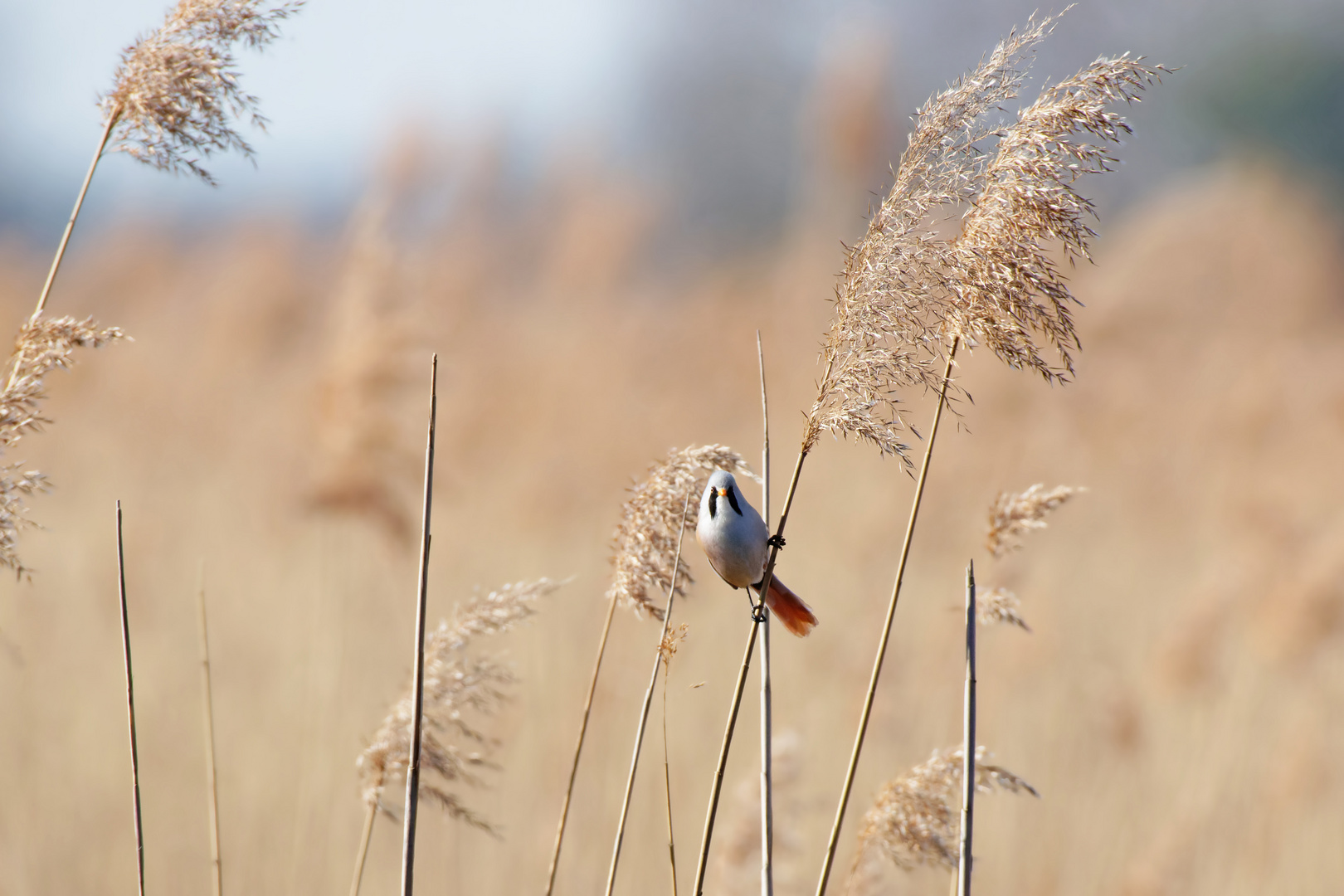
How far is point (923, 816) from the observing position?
160cm

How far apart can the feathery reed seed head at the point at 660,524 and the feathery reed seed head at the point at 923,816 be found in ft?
1.66

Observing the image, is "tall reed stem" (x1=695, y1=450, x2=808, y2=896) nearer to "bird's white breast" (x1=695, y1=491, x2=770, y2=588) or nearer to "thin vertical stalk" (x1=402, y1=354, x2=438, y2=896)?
"bird's white breast" (x1=695, y1=491, x2=770, y2=588)

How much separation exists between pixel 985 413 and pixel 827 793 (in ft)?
9.67

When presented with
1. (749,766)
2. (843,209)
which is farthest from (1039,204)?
(843,209)

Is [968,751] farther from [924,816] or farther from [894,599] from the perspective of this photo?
[924,816]

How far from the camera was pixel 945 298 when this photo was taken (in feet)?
4.17

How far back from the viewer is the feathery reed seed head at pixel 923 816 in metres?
1.59

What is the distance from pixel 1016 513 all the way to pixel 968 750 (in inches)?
17.3

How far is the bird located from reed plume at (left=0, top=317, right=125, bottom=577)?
74cm

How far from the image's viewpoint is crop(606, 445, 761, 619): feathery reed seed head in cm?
140

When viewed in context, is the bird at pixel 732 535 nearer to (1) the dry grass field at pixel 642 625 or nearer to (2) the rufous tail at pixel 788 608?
(2) the rufous tail at pixel 788 608

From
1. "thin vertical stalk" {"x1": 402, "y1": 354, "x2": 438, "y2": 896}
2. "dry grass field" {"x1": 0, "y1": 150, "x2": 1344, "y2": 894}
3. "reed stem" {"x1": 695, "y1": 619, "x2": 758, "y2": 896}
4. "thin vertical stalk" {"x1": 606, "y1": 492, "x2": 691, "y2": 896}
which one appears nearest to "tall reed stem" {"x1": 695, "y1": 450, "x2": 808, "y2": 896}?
"reed stem" {"x1": 695, "y1": 619, "x2": 758, "y2": 896}

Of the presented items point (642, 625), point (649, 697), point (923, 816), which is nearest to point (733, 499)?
point (649, 697)

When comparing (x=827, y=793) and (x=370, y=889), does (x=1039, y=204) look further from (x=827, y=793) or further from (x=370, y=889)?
(x=370, y=889)
